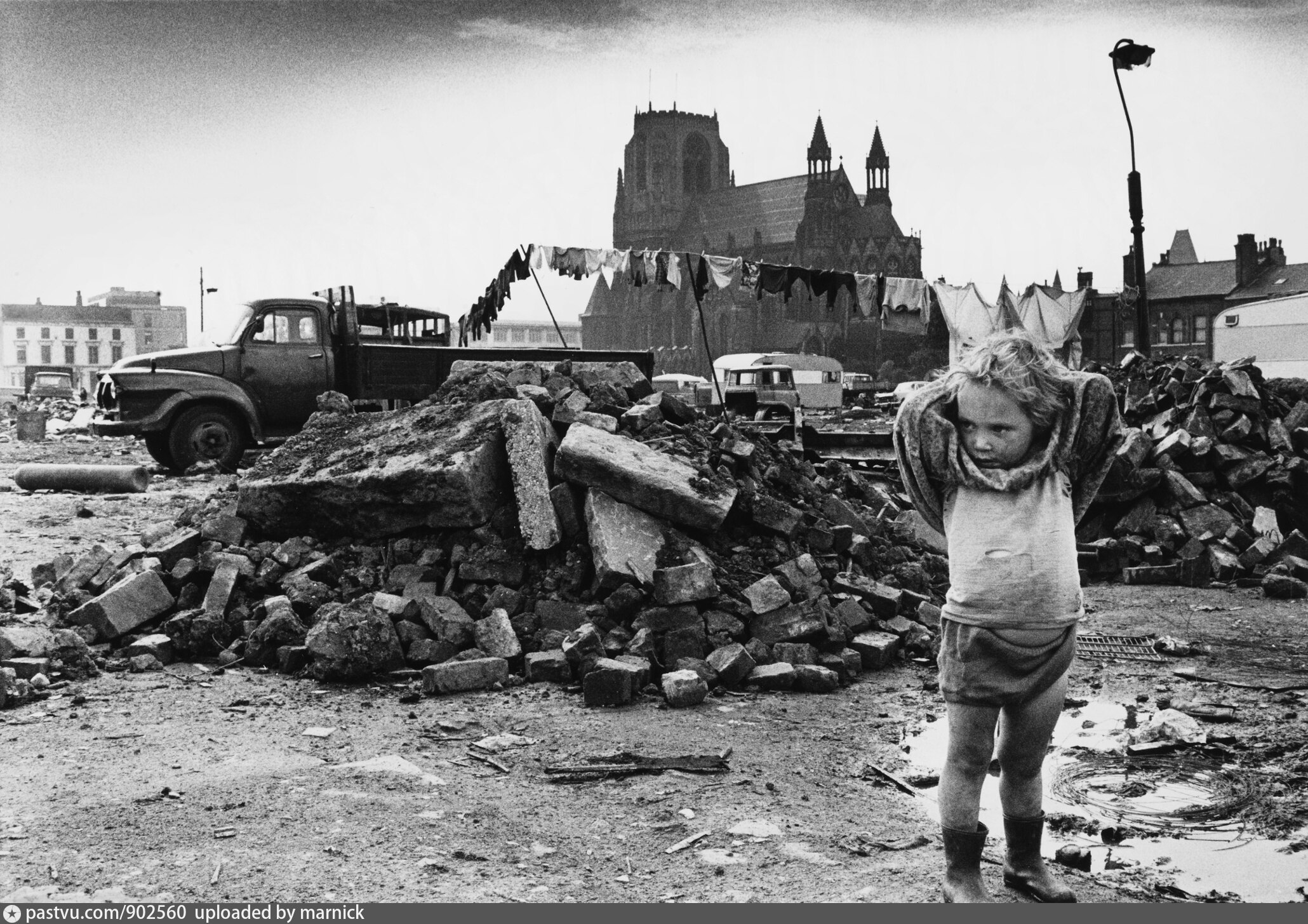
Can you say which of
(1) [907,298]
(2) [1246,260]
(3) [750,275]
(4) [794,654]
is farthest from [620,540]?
(2) [1246,260]

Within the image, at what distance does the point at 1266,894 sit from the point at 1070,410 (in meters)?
1.66

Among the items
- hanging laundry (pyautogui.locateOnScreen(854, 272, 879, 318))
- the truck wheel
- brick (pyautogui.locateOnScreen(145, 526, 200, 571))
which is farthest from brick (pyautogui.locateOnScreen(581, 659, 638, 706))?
hanging laundry (pyautogui.locateOnScreen(854, 272, 879, 318))

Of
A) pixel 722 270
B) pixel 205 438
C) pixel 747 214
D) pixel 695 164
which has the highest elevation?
pixel 695 164

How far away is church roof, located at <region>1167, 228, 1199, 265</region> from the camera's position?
7654 cm

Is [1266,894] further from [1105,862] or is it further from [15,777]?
[15,777]

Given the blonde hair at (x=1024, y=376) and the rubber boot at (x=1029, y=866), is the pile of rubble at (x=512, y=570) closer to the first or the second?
the rubber boot at (x=1029, y=866)

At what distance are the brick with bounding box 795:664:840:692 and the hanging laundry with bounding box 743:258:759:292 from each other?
11.3 meters

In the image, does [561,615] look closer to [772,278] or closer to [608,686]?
[608,686]

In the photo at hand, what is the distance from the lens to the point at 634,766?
447cm

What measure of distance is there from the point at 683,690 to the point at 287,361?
10554 mm

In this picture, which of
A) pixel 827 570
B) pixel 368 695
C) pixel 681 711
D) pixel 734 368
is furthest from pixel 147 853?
pixel 734 368

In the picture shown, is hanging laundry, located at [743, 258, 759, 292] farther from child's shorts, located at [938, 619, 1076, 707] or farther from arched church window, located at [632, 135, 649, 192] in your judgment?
arched church window, located at [632, 135, 649, 192]

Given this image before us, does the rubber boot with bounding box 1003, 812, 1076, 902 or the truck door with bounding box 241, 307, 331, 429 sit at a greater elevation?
the truck door with bounding box 241, 307, 331, 429

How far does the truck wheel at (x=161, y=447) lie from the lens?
14.3 meters
